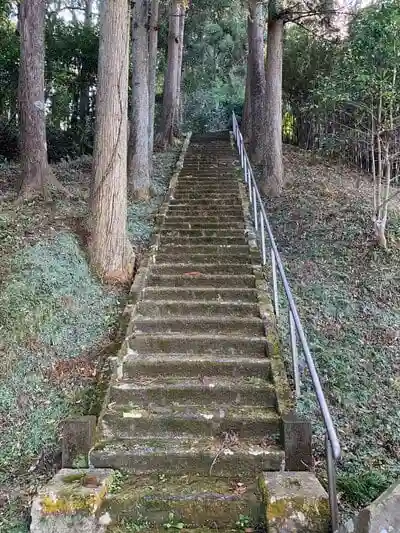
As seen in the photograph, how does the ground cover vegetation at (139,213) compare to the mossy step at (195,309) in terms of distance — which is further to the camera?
the mossy step at (195,309)

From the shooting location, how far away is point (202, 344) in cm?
539

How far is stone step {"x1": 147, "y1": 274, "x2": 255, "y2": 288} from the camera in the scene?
6812 millimetres

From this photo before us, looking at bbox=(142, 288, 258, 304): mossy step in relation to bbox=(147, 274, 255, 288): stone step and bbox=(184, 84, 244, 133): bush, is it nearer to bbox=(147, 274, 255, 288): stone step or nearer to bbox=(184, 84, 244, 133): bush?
bbox=(147, 274, 255, 288): stone step

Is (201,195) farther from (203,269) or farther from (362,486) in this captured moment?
(362,486)

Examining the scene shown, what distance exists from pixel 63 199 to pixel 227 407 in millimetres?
5360

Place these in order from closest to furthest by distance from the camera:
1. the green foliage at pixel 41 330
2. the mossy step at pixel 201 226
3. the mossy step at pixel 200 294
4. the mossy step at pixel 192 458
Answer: the mossy step at pixel 192 458
the green foliage at pixel 41 330
the mossy step at pixel 200 294
the mossy step at pixel 201 226

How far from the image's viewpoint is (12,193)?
8844 millimetres

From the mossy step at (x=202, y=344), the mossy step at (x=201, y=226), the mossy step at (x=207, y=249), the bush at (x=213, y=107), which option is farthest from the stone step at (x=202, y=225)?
the bush at (x=213, y=107)

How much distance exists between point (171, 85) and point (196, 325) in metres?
11.9

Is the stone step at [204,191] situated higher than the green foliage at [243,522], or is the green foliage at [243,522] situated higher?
the stone step at [204,191]

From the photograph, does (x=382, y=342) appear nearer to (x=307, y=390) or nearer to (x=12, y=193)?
(x=307, y=390)

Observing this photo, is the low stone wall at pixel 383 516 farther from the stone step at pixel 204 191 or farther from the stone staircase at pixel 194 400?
the stone step at pixel 204 191

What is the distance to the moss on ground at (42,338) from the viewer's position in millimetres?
4109

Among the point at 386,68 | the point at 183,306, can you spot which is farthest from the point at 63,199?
the point at 386,68
